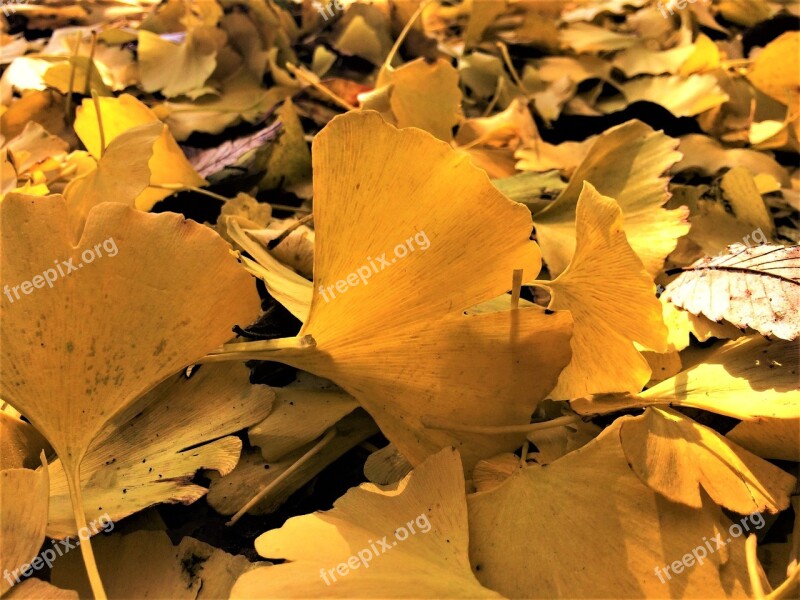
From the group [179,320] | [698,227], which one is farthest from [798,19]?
[179,320]

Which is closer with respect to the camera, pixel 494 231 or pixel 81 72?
pixel 494 231

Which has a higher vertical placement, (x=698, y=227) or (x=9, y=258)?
(x=9, y=258)

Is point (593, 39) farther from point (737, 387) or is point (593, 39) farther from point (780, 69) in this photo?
point (737, 387)

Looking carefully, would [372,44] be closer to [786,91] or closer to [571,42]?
[571,42]

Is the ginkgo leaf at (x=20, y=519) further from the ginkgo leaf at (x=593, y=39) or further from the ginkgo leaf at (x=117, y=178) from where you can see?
the ginkgo leaf at (x=593, y=39)

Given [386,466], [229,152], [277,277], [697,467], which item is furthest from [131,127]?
[697,467]

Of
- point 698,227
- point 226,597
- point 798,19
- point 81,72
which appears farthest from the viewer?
point 798,19

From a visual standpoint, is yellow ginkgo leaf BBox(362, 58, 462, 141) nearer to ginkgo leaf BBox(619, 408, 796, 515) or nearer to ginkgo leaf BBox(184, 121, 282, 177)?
ginkgo leaf BBox(184, 121, 282, 177)
